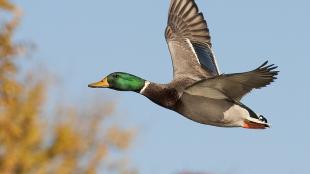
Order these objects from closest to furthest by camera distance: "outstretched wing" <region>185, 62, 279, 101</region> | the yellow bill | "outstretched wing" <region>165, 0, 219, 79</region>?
"outstretched wing" <region>185, 62, 279, 101</region> < the yellow bill < "outstretched wing" <region>165, 0, 219, 79</region>

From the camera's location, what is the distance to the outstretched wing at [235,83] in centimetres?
1224

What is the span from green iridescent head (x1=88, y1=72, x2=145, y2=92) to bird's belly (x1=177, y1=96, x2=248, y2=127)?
886 millimetres

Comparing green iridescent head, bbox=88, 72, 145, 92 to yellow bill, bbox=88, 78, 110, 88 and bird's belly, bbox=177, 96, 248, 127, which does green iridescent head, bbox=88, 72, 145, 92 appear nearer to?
yellow bill, bbox=88, 78, 110, 88

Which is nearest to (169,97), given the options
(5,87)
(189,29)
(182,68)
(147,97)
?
(147,97)

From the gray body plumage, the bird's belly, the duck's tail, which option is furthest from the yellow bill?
the duck's tail

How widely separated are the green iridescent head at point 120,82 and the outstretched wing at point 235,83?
3.33ft

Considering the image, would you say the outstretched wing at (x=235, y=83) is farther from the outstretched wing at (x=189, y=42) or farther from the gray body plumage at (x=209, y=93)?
the outstretched wing at (x=189, y=42)

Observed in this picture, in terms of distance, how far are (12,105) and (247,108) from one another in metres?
10.8

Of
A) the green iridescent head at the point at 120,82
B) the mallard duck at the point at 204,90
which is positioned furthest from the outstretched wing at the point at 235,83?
the green iridescent head at the point at 120,82

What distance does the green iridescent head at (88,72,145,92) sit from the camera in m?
13.5

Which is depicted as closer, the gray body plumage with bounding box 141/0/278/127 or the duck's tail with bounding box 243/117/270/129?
the gray body plumage with bounding box 141/0/278/127

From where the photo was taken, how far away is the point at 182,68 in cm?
1430

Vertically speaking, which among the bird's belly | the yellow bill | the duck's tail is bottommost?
the duck's tail

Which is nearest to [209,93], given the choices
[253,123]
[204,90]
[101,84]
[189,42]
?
[204,90]
